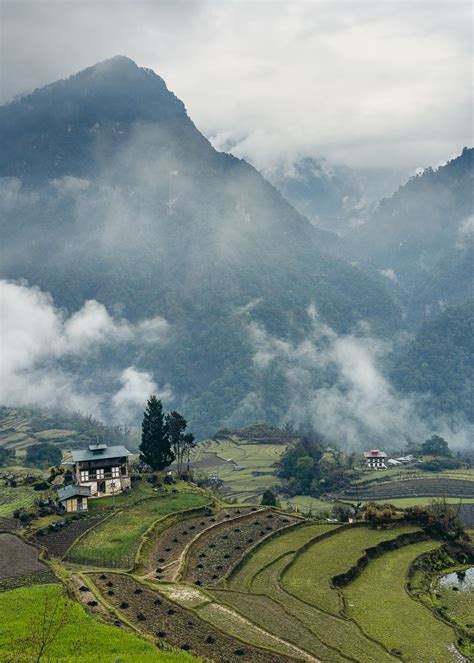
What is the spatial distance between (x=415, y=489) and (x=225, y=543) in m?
76.8

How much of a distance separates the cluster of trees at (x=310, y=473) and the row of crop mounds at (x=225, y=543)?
60.7m

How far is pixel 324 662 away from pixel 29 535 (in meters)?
36.1

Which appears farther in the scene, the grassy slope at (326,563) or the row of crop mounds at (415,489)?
the row of crop mounds at (415,489)

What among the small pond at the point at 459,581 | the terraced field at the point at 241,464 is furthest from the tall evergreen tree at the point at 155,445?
the small pond at the point at 459,581

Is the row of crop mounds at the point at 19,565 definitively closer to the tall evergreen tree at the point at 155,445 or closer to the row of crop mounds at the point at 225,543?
the row of crop mounds at the point at 225,543

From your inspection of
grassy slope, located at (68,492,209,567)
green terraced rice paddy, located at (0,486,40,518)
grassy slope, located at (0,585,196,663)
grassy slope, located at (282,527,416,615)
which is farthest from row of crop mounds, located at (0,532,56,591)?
grassy slope, located at (282,527,416,615)

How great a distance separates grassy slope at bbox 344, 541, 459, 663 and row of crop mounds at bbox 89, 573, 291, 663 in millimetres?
10367

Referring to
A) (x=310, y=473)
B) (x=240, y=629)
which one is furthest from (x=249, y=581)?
(x=310, y=473)

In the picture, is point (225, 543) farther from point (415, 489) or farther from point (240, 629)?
point (415, 489)

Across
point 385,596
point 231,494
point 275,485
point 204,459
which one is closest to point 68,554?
point 385,596

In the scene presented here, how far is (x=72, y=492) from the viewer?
72750 millimetres

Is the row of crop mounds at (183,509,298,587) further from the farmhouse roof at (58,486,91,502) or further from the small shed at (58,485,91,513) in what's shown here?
the farmhouse roof at (58,486,91,502)

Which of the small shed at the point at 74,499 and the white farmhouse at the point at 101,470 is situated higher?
the white farmhouse at the point at 101,470

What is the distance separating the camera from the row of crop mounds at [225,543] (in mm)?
55188
